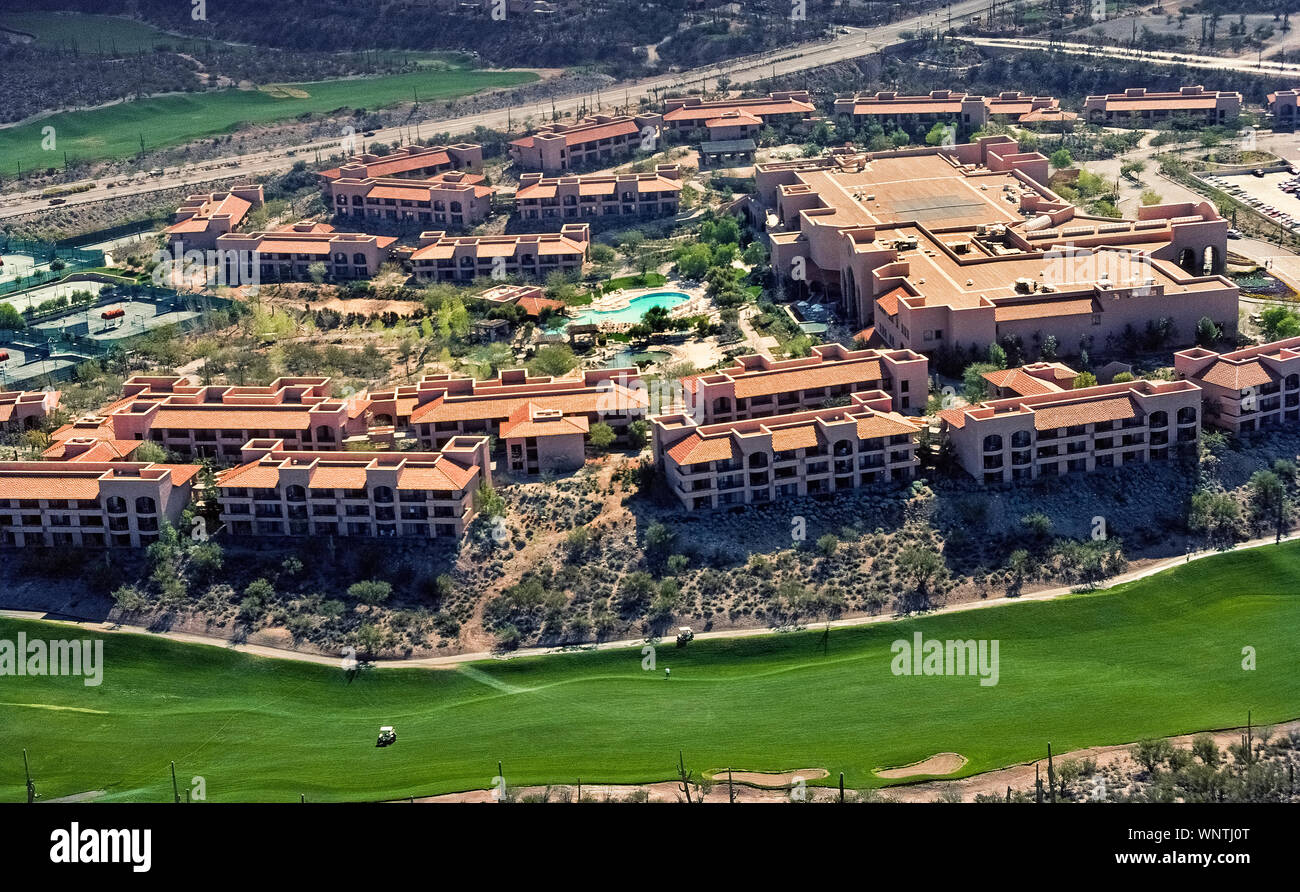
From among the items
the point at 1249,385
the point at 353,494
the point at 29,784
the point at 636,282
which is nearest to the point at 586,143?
the point at 636,282

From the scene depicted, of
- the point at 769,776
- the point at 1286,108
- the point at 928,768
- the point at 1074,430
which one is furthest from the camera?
the point at 1286,108

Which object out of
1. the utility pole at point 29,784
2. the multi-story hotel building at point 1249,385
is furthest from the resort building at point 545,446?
the multi-story hotel building at point 1249,385

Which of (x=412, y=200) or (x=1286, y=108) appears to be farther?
(x=1286, y=108)

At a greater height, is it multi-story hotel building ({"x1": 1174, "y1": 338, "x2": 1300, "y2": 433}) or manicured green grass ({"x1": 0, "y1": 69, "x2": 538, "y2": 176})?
manicured green grass ({"x1": 0, "y1": 69, "x2": 538, "y2": 176})

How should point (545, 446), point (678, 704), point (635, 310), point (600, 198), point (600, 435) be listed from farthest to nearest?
point (600, 198) < point (635, 310) < point (600, 435) < point (545, 446) < point (678, 704)

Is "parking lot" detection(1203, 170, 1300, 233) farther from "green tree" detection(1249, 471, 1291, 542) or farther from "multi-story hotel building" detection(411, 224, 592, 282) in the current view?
"multi-story hotel building" detection(411, 224, 592, 282)

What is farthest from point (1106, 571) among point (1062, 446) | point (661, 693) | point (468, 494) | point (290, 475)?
point (290, 475)

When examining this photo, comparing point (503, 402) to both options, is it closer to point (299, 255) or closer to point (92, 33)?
point (299, 255)

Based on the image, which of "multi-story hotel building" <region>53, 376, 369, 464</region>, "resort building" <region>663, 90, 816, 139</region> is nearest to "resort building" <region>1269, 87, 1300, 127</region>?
"resort building" <region>663, 90, 816, 139</region>
